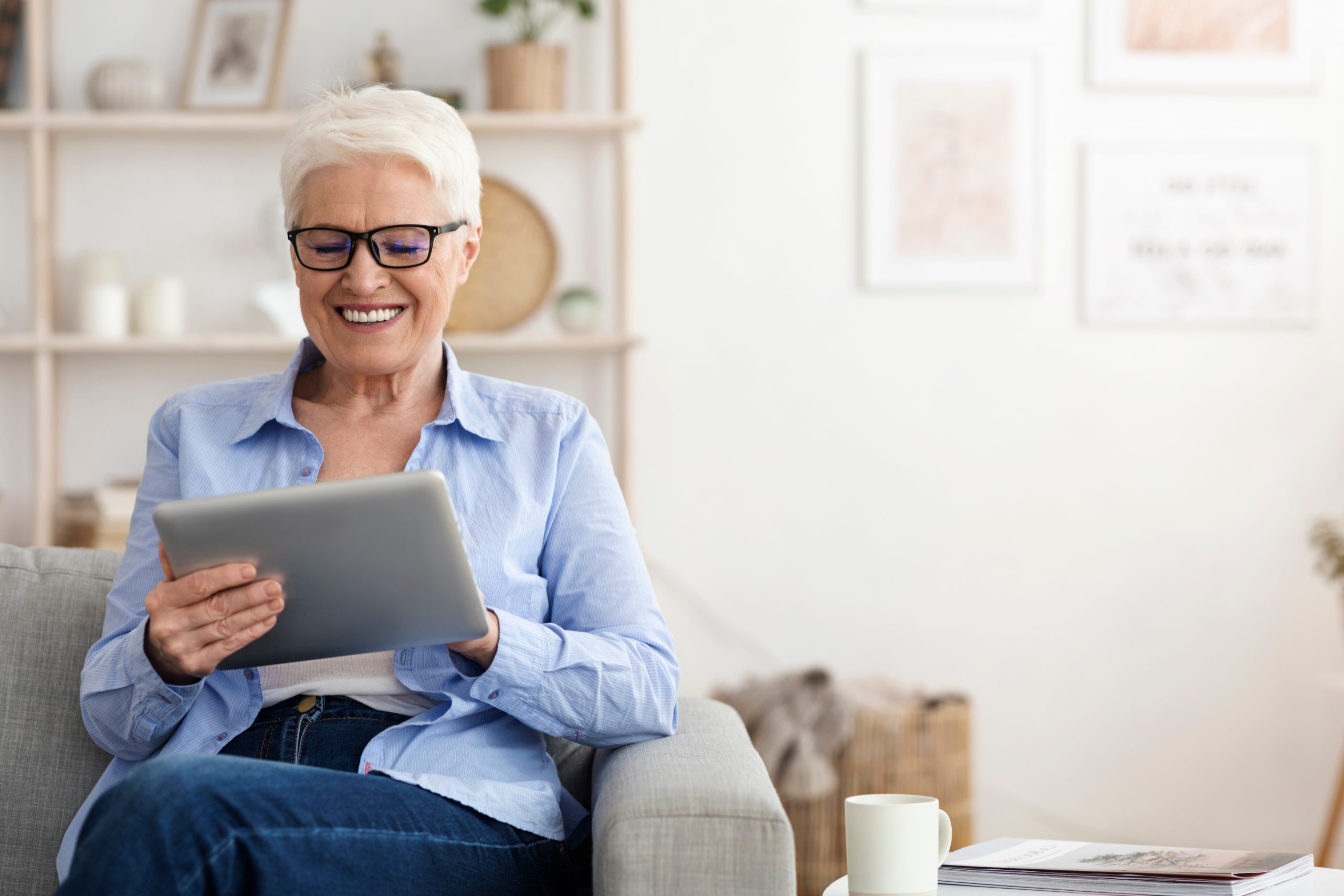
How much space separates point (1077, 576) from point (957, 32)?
1.28 m

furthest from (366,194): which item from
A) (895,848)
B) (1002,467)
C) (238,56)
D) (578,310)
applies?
(1002,467)

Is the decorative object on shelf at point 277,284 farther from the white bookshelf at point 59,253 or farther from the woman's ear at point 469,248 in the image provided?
the woman's ear at point 469,248

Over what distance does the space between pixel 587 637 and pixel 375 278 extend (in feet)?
1.47

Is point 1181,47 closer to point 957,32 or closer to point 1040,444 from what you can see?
point 957,32

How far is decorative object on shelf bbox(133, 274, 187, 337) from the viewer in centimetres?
279

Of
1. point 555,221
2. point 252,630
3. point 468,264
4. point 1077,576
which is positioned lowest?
point 1077,576

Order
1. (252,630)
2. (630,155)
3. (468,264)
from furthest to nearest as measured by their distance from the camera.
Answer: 1. (630,155)
2. (468,264)
3. (252,630)

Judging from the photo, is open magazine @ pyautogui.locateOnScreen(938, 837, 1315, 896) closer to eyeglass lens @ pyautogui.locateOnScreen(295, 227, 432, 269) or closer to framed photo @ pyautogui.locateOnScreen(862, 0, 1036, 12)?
eyeglass lens @ pyautogui.locateOnScreen(295, 227, 432, 269)

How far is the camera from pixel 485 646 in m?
1.22

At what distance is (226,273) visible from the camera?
2.94 metres

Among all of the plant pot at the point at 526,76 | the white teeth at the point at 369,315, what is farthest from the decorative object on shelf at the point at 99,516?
the white teeth at the point at 369,315

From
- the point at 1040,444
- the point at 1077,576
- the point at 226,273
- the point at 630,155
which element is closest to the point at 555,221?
the point at 630,155

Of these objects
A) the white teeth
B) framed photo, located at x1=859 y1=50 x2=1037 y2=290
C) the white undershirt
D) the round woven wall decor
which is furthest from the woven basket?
the white teeth

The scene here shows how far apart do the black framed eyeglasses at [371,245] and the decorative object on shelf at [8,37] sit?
1.86 m
